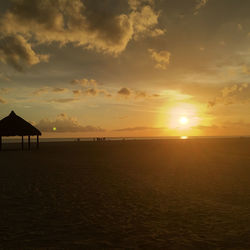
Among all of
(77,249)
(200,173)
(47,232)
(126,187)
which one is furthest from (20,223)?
(200,173)

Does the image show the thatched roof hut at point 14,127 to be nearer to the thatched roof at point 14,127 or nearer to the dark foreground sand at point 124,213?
the thatched roof at point 14,127

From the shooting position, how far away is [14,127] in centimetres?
2405

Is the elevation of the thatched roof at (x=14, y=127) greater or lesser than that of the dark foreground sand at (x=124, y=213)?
greater

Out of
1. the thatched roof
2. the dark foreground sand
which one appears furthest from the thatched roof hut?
the dark foreground sand

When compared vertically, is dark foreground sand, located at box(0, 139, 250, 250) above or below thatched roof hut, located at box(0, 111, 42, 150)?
below

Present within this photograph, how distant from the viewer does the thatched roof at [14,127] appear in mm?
23875

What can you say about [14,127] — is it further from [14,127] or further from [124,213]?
[124,213]

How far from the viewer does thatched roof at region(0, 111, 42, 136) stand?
23875 mm

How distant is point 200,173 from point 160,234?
7.13 m

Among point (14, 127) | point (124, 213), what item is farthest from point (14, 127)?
point (124, 213)

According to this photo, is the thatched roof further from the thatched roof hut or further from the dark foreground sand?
the dark foreground sand

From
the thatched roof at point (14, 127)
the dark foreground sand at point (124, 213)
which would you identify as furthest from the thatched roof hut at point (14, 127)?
the dark foreground sand at point (124, 213)

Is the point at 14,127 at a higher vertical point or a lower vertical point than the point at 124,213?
higher

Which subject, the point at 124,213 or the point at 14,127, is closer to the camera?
the point at 124,213
